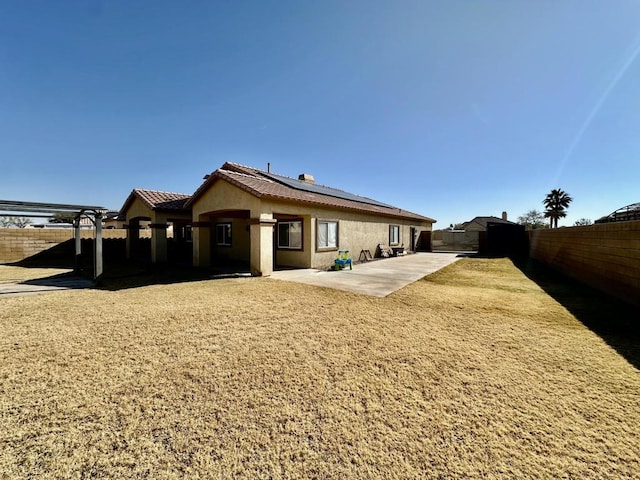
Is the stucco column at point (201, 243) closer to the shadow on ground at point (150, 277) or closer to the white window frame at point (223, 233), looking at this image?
A: the shadow on ground at point (150, 277)

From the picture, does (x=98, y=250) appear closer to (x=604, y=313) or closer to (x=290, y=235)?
(x=290, y=235)

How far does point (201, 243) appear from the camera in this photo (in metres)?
13.5

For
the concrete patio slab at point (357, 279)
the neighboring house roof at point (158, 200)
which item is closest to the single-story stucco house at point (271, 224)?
the concrete patio slab at point (357, 279)

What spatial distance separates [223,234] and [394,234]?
1273cm

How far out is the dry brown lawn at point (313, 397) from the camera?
7.11 ft

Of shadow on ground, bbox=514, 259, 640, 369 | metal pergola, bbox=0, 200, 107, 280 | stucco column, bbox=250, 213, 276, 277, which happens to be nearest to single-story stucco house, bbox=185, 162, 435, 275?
stucco column, bbox=250, 213, 276, 277

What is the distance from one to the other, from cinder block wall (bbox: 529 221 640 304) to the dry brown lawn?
285 cm

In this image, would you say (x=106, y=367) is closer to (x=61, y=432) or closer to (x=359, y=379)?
(x=61, y=432)

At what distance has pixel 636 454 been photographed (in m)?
2.24

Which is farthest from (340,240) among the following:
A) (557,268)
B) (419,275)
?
(557,268)

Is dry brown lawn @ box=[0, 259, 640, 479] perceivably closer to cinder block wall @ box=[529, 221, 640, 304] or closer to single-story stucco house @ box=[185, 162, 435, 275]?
cinder block wall @ box=[529, 221, 640, 304]

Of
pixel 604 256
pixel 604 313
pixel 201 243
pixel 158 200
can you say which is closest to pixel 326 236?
pixel 201 243

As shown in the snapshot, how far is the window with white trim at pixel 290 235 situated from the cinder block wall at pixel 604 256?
10862mm

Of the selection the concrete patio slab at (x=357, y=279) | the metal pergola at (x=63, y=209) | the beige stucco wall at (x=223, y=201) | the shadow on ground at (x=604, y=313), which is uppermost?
the beige stucco wall at (x=223, y=201)
